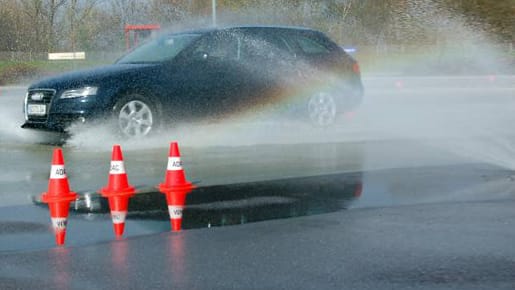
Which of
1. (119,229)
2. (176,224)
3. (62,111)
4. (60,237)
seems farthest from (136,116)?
(60,237)

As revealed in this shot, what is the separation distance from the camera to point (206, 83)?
12945mm

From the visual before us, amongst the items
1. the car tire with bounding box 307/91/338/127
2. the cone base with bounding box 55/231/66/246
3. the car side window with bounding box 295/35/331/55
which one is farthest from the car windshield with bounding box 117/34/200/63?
the cone base with bounding box 55/231/66/246

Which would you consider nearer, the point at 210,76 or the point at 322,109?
the point at 210,76

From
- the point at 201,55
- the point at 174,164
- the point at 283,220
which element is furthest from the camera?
the point at 201,55

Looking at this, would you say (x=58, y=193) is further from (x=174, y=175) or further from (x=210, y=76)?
(x=210, y=76)

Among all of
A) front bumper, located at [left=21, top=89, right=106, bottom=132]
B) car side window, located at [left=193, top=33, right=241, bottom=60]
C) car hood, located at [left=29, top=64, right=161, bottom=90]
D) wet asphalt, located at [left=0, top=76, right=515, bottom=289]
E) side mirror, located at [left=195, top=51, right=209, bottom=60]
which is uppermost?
car side window, located at [left=193, top=33, right=241, bottom=60]

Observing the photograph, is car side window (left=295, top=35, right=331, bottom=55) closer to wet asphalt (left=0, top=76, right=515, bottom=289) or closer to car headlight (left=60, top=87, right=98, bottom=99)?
wet asphalt (left=0, top=76, right=515, bottom=289)

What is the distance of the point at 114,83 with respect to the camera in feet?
39.4

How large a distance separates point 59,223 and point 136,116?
537cm

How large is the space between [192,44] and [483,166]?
15.7ft

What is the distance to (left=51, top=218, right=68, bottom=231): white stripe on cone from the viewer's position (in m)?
6.69

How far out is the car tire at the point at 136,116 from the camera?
12023 millimetres

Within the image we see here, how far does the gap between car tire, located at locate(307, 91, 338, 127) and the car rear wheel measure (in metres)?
3.11

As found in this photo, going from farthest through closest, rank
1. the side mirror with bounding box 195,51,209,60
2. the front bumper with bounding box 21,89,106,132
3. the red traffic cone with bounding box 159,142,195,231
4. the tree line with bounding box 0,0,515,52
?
the tree line with bounding box 0,0,515,52, the side mirror with bounding box 195,51,209,60, the front bumper with bounding box 21,89,106,132, the red traffic cone with bounding box 159,142,195,231
